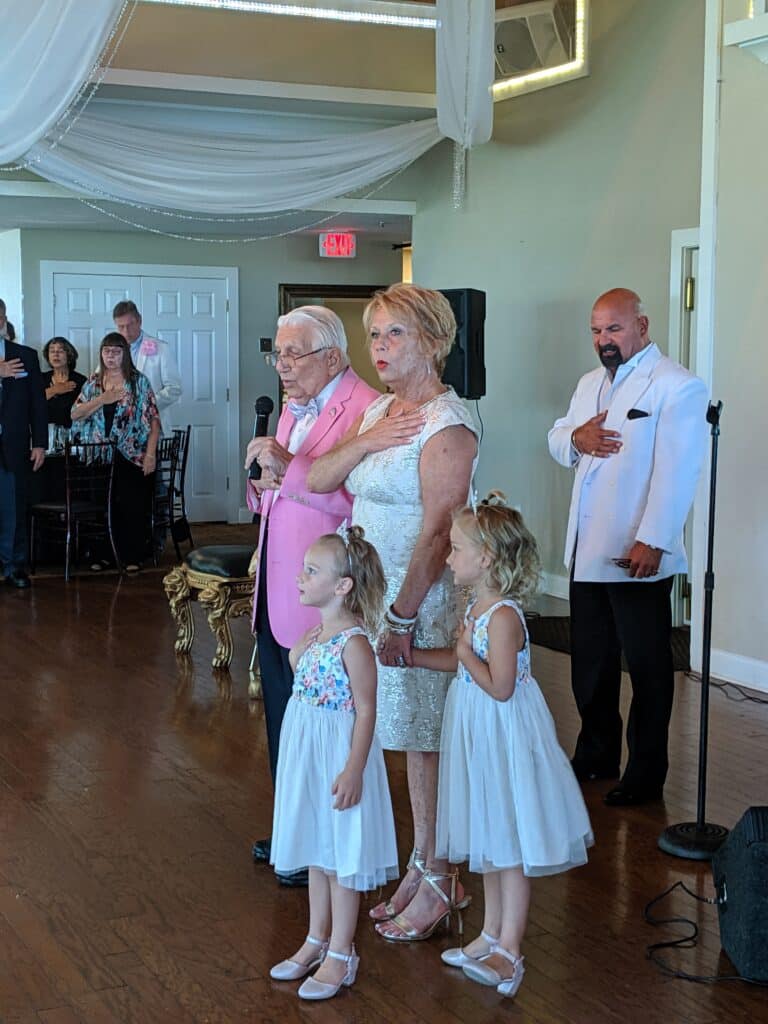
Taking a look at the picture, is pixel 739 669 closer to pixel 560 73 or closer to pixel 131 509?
pixel 560 73

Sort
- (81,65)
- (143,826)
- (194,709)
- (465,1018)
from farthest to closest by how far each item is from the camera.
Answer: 1. (81,65)
2. (194,709)
3. (143,826)
4. (465,1018)

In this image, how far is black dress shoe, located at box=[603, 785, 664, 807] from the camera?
4320 millimetres

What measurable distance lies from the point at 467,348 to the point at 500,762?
17.7 ft

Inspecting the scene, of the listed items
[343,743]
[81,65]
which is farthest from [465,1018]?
[81,65]

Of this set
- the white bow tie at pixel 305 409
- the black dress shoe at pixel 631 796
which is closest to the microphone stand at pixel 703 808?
the black dress shoe at pixel 631 796

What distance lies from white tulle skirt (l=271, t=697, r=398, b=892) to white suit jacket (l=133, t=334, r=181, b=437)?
295 inches

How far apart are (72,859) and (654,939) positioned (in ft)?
5.40

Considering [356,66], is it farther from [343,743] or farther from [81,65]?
[343,743]

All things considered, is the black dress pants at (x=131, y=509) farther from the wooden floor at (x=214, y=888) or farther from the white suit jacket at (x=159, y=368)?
the wooden floor at (x=214, y=888)

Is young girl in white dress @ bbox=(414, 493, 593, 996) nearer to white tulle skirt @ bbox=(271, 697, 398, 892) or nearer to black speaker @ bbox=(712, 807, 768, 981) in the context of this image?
white tulle skirt @ bbox=(271, 697, 398, 892)

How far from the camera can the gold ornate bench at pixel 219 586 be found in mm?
6199

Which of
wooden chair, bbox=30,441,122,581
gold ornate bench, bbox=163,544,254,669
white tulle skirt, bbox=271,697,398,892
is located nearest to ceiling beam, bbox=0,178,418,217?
Result: wooden chair, bbox=30,441,122,581

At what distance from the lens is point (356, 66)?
8.54 metres

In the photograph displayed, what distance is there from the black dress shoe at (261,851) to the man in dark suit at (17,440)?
16.9 ft
